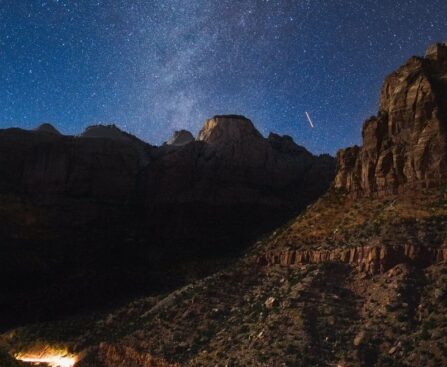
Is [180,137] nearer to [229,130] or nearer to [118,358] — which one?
[229,130]

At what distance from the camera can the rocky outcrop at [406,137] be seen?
50.3m

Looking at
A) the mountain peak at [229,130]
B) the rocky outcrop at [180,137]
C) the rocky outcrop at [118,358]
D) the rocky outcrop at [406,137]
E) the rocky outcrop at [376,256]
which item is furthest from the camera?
the rocky outcrop at [180,137]

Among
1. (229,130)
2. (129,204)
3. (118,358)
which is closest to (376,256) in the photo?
(118,358)

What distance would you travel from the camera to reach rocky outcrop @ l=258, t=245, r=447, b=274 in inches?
1608

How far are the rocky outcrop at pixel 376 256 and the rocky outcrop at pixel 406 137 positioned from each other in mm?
10411

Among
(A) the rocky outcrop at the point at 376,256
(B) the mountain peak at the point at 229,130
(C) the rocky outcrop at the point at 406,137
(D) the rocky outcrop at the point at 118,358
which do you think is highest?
(B) the mountain peak at the point at 229,130

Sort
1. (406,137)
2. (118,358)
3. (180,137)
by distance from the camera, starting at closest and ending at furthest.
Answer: (118,358)
(406,137)
(180,137)

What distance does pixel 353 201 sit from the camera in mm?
57312

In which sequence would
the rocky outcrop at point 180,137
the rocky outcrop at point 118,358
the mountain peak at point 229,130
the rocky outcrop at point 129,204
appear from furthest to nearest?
the rocky outcrop at point 180,137 < the mountain peak at point 229,130 < the rocky outcrop at point 129,204 < the rocky outcrop at point 118,358

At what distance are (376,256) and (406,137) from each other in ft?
56.0

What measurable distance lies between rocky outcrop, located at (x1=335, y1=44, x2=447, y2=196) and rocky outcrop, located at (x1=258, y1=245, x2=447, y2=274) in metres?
10.4

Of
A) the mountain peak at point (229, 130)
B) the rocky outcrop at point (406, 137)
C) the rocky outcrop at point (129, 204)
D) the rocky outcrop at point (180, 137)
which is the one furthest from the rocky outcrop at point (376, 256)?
the rocky outcrop at point (180, 137)

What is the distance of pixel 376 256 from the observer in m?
42.8

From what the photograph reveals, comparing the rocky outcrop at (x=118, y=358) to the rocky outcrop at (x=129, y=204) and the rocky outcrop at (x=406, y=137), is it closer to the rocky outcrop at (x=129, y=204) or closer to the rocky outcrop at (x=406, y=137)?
the rocky outcrop at (x=129, y=204)
